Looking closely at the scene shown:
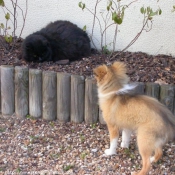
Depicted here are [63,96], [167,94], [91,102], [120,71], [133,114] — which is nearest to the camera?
[133,114]

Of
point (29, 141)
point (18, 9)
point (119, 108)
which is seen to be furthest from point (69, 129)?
point (18, 9)

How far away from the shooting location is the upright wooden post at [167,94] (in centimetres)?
432

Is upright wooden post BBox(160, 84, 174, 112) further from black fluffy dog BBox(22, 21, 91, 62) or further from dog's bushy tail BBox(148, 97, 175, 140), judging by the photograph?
black fluffy dog BBox(22, 21, 91, 62)

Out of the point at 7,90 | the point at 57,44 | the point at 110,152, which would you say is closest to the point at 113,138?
the point at 110,152

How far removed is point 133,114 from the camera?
3.57m

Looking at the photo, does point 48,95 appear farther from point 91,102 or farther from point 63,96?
point 91,102

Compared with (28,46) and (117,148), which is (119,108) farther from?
(28,46)

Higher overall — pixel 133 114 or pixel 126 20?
pixel 126 20

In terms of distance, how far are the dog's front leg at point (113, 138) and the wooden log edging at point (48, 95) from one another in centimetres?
67

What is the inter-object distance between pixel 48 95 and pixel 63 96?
206 mm

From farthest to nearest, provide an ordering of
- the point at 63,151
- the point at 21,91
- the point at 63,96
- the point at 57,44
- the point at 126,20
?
1. the point at 126,20
2. the point at 57,44
3. the point at 21,91
4. the point at 63,96
5. the point at 63,151

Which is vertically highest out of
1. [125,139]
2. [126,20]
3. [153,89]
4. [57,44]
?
[126,20]

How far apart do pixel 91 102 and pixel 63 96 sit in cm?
39

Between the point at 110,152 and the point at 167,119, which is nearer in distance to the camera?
the point at 167,119
